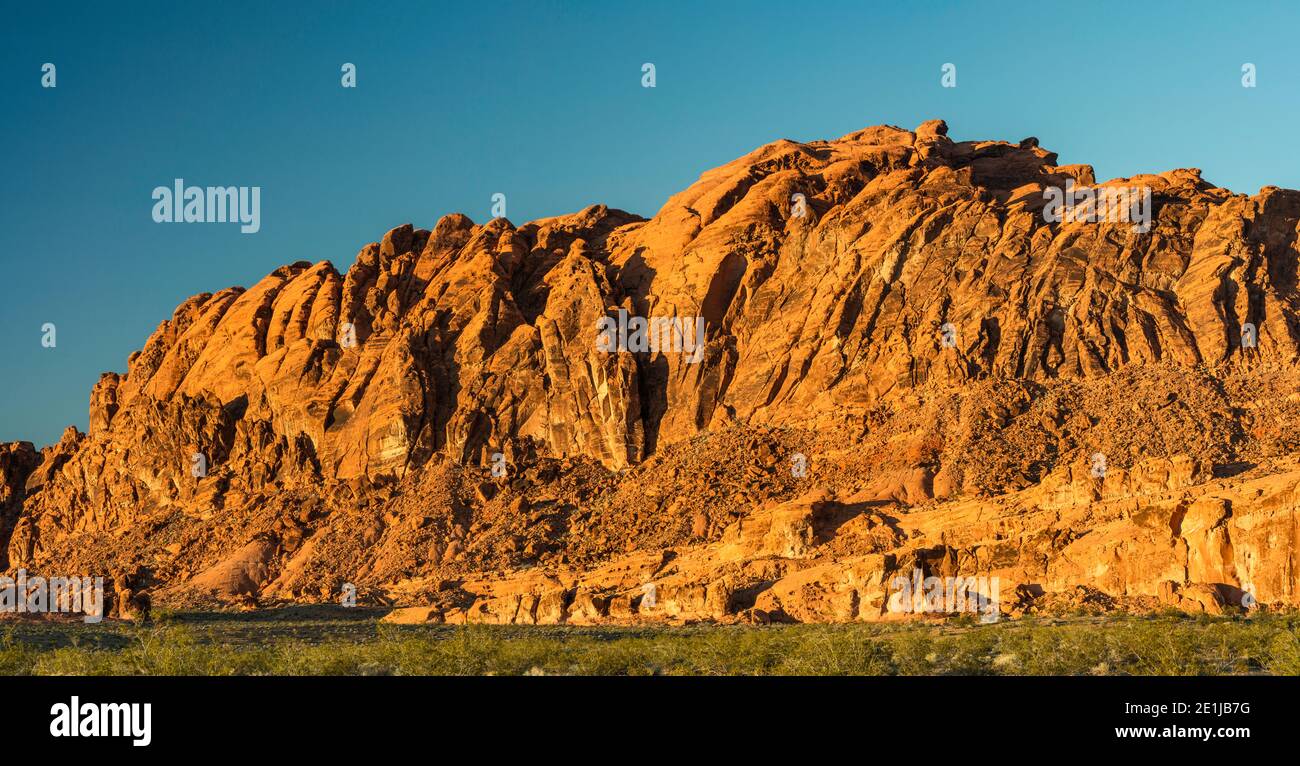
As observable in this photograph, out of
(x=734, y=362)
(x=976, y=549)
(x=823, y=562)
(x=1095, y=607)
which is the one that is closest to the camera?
(x=1095, y=607)

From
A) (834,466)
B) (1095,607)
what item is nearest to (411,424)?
(834,466)

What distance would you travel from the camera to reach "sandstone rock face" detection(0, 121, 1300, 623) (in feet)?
173

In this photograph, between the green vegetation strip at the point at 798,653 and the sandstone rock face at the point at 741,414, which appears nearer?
the green vegetation strip at the point at 798,653

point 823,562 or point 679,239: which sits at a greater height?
point 679,239

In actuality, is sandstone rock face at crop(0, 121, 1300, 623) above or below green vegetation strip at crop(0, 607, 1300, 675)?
above

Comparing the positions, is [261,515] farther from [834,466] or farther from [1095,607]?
[1095,607]

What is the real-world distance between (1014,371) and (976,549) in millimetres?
23100

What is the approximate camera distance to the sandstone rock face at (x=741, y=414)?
173 ft

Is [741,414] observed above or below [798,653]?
above

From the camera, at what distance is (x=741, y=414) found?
74.6 metres

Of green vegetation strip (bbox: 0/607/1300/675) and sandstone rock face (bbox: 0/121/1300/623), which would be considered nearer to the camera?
green vegetation strip (bbox: 0/607/1300/675)

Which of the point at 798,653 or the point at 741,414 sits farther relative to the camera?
the point at 741,414

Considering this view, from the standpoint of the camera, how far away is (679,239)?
85750 mm
